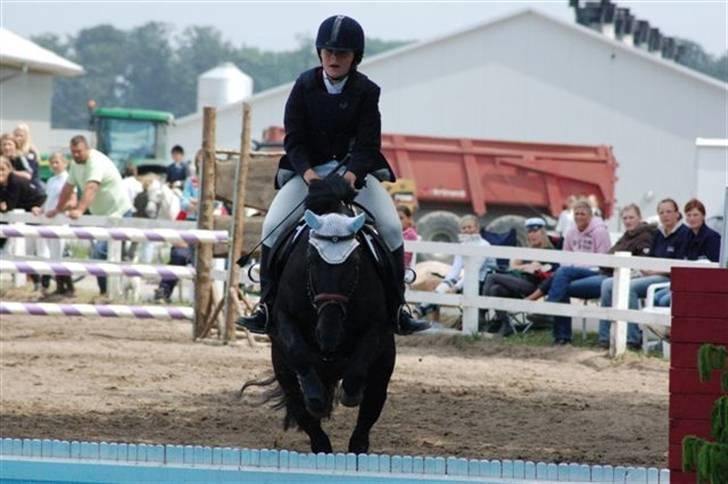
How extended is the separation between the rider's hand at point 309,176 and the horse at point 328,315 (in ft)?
0.44

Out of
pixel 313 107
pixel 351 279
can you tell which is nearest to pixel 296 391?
pixel 351 279

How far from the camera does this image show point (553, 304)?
16.8 meters

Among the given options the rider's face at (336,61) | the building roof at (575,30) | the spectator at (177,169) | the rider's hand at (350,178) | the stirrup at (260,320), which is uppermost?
the building roof at (575,30)

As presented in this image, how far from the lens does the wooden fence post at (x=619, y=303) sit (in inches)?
640

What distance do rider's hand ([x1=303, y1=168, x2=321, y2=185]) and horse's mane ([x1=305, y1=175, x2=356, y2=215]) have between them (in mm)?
113

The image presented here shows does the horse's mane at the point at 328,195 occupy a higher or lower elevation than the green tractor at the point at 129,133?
lower

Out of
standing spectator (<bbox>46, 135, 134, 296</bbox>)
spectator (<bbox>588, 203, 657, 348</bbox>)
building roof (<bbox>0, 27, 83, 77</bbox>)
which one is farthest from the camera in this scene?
building roof (<bbox>0, 27, 83, 77</bbox>)

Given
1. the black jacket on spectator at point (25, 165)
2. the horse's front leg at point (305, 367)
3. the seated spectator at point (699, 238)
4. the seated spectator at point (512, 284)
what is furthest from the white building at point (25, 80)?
the horse's front leg at point (305, 367)

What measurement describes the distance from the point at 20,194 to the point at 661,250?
796 centimetres

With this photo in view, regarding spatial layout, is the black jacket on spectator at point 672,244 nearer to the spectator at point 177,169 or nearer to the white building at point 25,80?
the spectator at point 177,169

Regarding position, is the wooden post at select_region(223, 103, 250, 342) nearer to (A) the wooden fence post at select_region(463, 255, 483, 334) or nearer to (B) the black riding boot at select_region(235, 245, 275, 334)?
(A) the wooden fence post at select_region(463, 255, 483, 334)

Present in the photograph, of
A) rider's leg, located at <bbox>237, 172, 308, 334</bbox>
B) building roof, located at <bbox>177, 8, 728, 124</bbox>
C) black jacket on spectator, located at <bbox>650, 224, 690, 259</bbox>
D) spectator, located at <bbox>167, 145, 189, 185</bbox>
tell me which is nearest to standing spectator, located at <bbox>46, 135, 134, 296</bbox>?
black jacket on spectator, located at <bbox>650, 224, 690, 259</bbox>

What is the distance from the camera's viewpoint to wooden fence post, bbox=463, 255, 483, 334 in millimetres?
17391

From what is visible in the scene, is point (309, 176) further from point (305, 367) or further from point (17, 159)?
point (17, 159)
